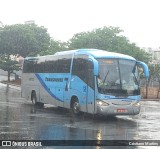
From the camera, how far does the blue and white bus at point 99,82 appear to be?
17.5m

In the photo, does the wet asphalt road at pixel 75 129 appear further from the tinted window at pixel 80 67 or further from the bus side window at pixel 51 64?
the bus side window at pixel 51 64

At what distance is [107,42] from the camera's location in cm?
5094

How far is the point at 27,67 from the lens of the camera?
26.6m

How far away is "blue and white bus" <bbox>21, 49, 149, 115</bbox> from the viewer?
17547 mm

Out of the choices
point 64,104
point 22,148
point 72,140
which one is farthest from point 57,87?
point 22,148

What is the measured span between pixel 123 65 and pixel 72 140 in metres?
7.04

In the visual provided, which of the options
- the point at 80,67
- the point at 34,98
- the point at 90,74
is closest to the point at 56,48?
the point at 34,98

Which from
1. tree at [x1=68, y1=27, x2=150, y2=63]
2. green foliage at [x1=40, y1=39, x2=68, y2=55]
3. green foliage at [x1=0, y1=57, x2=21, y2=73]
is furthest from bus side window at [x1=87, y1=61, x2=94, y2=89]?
green foliage at [x1=0, y1=57, x2=21, y2=73]

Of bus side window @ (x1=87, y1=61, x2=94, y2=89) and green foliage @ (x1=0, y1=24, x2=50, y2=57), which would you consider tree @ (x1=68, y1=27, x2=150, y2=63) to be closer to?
green foliage @ (x1=0, y1=24, x2=50, y2=57)

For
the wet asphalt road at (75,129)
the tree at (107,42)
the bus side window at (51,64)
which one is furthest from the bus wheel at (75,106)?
the tree at (107,42)

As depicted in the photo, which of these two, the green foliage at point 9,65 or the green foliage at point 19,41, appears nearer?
the green foliage at point 9,65

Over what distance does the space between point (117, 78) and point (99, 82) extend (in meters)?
0.84

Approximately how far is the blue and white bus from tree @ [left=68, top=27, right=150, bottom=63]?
29276mm

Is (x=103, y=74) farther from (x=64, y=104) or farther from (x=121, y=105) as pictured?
(x=64, y=104)
